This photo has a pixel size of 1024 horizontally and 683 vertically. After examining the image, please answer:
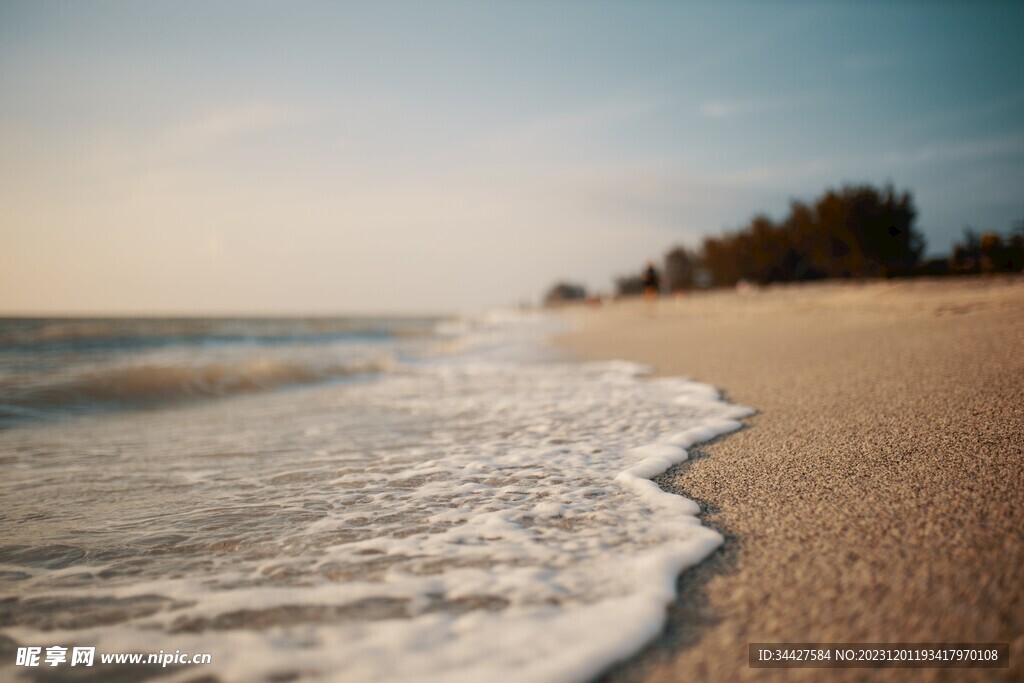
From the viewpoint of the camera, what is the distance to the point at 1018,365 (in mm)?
3840

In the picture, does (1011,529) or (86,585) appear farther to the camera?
(86,585)

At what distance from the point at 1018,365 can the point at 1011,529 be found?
10.2ft

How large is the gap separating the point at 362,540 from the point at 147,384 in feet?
23.5

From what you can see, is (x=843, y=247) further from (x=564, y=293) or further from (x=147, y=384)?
(x=564, y=293)

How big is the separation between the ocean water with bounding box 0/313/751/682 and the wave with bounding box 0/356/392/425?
68.0 inches

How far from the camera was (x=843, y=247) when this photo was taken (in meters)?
23.8

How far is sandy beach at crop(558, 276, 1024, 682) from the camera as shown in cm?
134

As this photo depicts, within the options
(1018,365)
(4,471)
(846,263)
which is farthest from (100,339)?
(846,263)

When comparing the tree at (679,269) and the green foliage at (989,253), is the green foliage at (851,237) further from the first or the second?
the tree at (679,269)

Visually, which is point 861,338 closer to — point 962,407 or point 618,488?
point 962,407

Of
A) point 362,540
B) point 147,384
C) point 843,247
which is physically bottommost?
point 362,540

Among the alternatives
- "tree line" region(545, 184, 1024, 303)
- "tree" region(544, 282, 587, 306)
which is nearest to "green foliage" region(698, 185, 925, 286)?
"tree line" region(545, 184, 1024, 303)

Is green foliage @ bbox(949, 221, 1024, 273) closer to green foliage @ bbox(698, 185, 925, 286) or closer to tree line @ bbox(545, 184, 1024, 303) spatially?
tree line @ bbox(545, 184, 1024, 303)

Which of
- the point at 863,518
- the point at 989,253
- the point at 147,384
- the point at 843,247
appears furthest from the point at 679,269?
the point at 863,518
